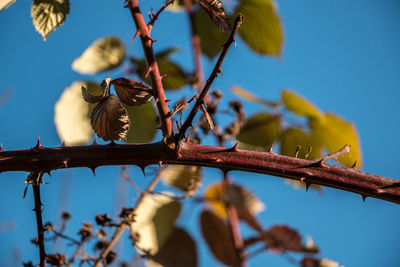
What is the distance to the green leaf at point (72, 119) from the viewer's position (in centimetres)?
96

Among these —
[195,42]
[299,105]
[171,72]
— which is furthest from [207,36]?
[299,105]

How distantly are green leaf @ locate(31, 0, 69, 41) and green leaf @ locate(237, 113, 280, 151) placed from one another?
0.60m

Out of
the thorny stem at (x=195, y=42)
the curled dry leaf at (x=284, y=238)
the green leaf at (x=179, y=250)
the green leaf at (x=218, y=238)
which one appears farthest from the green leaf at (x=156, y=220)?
the thorny stem at (x=195, y=42)

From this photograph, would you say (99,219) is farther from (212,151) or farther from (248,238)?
(248,238)

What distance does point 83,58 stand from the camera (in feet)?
3.50

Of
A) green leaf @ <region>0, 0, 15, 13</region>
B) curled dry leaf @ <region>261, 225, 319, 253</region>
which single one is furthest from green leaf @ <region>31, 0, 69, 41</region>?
curled dry leaf @ <region>261, 225, 319, 253</region>

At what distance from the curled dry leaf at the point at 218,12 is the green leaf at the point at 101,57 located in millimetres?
522

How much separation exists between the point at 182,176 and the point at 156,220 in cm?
15

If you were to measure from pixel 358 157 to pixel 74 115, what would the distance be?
789 mm

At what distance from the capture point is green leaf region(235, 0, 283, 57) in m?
1.18

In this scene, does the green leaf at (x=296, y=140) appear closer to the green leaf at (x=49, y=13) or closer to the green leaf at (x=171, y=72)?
the green leaf at (x=171, y=72)

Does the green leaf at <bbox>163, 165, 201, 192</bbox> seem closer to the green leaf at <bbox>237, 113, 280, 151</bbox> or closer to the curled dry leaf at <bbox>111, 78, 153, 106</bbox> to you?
the green leaf at <bbox>237, 113, 280, 151</bbox>

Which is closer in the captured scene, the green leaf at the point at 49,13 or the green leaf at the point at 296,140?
the green leaf at the point at 49,13

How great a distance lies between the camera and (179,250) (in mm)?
1153
